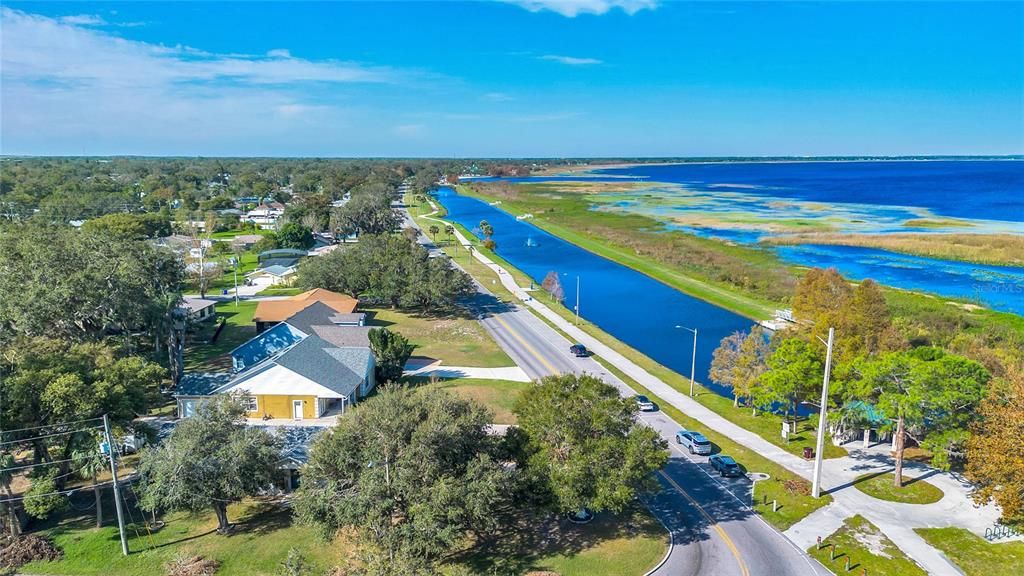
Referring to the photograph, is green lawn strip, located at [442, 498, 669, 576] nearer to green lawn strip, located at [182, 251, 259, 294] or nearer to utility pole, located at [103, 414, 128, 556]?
utility pole, located at [103, 414, 128, 556]

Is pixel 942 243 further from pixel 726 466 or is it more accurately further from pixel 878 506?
pixel 726 466

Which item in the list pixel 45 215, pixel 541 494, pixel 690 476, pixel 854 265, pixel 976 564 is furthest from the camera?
pixel 45 215

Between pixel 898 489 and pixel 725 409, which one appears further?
pixel 725 409

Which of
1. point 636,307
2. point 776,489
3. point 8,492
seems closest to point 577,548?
point 776,489

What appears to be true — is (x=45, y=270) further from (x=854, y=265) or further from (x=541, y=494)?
(x=854, y=265)

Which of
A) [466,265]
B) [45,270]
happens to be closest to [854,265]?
[466,265]

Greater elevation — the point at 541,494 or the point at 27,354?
the point at 27,354
